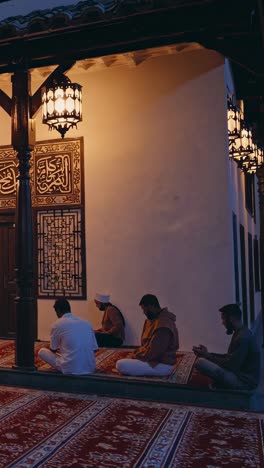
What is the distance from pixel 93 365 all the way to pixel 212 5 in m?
4.01

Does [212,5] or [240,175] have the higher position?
[212,5]

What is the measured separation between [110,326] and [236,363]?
2.67 meters

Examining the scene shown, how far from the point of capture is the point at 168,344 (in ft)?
16.3

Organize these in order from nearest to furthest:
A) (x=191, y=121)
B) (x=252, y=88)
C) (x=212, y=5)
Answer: (x=212, y=5)
(x=191, y=121)
(x=252, y=88)

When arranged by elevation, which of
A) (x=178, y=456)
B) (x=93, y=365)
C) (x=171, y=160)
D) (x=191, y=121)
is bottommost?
(x=178, y=456)

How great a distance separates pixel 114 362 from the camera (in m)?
5.77

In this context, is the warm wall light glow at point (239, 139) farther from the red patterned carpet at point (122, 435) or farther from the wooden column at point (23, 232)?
the red patterned carpet at point (122, 435)

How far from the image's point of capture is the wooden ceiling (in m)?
4.95

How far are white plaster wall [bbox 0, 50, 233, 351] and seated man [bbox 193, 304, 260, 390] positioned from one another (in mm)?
1909

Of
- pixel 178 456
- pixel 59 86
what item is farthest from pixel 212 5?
pixel 178 456

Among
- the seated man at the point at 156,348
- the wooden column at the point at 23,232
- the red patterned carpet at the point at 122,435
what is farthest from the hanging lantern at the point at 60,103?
the red patterned carpet at the point at 122,435

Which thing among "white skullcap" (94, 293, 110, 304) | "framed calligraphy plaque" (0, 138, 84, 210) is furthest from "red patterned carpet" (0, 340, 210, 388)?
"framed calligraphy plaque" (0, 138, 84, 210)

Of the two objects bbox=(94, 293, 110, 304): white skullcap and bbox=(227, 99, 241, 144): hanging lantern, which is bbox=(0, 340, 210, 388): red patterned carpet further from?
bbox=(227, 99, 241, 144): hanging lantern

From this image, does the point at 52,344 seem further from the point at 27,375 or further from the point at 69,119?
the point at 69,119
